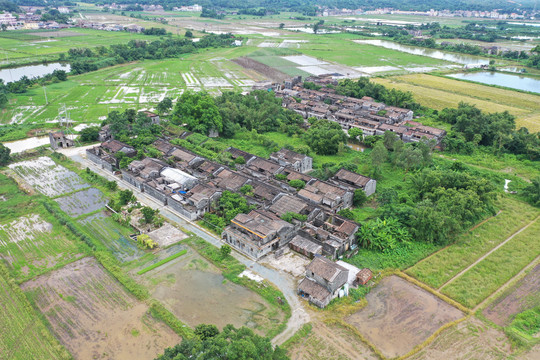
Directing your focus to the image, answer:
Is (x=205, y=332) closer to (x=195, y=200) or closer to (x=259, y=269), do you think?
(x=259, y=269)

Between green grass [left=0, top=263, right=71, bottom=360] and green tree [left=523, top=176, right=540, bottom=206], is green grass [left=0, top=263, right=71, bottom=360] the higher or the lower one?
the lower one

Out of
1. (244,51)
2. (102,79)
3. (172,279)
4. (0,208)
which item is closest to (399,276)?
(172,279)

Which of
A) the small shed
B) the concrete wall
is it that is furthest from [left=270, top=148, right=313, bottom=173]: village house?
the small shed

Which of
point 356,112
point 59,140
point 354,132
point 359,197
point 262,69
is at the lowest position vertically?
point 359,197

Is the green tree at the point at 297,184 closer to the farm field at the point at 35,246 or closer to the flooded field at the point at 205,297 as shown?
the flooded field at the point at 205,297

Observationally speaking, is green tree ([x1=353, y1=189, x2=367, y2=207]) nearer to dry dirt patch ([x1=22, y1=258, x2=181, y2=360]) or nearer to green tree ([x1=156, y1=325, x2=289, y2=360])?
green tree ([x1=156, y1=325, x2=289, y2=360])

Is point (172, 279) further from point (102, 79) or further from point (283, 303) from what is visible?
point (102, 79)

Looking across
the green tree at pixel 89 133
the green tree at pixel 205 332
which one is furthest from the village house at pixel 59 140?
the green tree at pixel 205 332

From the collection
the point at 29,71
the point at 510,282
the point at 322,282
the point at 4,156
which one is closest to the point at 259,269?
the point at 322,282
